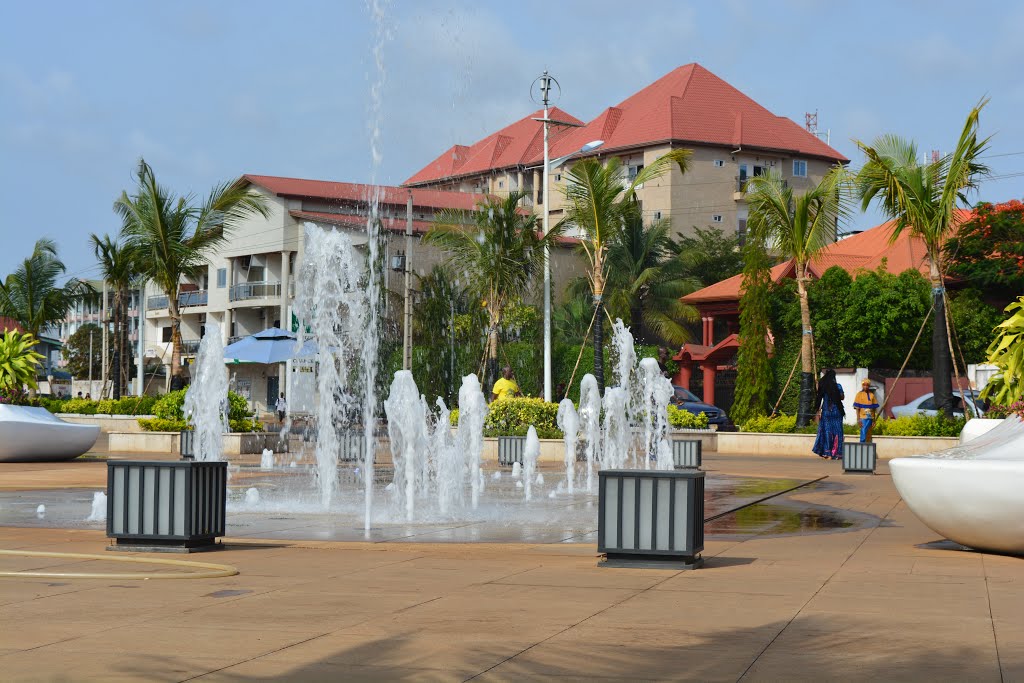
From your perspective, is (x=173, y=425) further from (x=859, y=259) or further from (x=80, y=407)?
(x=859, y=259)

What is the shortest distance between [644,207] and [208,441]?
46217 millimetres

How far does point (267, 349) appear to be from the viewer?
36.4 metres

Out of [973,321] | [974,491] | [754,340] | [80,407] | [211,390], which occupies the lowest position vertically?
[974,491]

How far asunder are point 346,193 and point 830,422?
41137 millimetres

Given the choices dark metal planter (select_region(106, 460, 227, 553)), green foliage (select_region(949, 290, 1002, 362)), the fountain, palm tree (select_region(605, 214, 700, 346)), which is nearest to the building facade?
palm tree (select_region(605, 214, 700, 346))

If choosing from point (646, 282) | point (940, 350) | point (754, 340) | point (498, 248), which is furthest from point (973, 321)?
point (646, 282)

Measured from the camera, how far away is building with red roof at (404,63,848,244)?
64.4 m

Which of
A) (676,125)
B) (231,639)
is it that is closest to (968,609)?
(231,639)

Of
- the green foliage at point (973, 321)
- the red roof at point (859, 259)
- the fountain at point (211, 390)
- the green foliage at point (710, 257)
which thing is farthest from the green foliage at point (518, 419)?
the green foliage at point (710, 257)

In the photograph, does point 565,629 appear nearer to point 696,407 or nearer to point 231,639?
point 231,639

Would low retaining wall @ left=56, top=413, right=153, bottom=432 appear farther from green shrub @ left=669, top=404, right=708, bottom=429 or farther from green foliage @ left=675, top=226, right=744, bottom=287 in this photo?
green foliage @ left=675, top=226, right=744, bottom=287

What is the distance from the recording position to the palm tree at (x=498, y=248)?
32.5m

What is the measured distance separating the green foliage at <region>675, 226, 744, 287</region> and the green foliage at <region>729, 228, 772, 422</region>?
61.5 ft

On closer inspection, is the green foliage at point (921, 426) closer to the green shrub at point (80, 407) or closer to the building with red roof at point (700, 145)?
the green shrub at point (80, 407)
